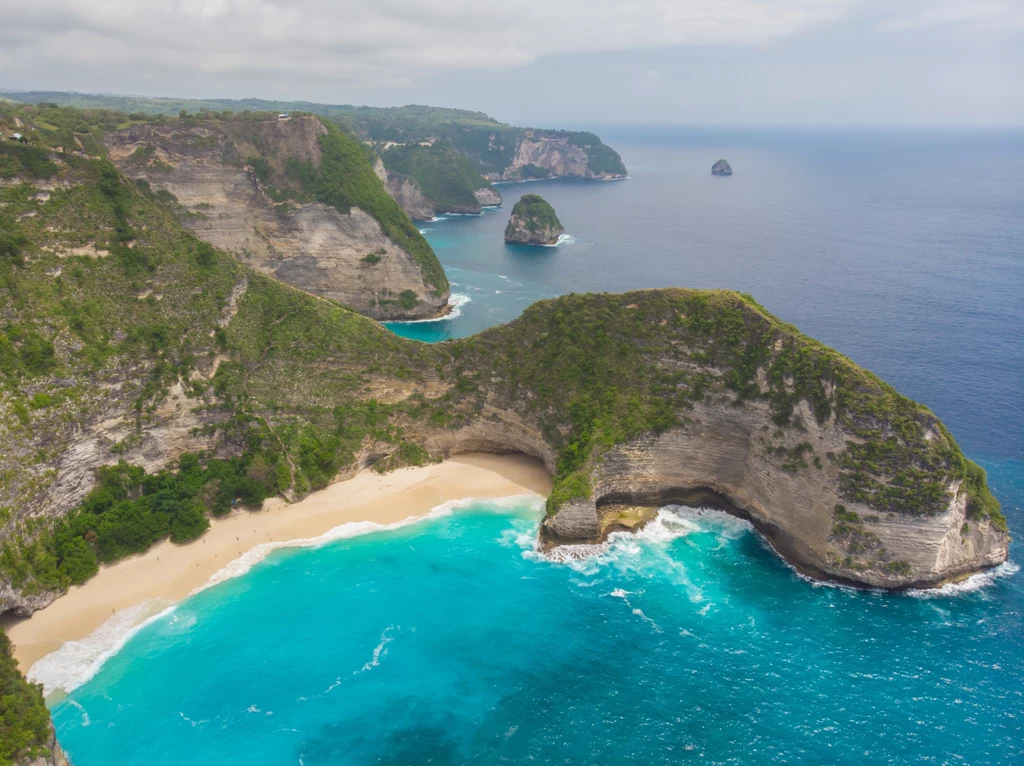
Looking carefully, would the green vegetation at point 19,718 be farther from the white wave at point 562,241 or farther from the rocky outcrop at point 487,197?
the rocky outcrop at point 487,197

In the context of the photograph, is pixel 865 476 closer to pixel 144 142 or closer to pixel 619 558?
pixel 619 558

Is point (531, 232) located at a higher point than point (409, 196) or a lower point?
lower

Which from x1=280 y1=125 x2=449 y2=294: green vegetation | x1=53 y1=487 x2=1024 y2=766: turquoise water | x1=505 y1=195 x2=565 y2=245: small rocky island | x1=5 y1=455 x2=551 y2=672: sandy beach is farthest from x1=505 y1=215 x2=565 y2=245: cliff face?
x1=53 y1=487 x2=1024 y2=766: turquoise water

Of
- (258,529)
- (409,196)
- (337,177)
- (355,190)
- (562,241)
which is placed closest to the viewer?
(258,529)

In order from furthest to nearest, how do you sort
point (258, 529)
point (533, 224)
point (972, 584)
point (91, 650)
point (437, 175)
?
1. point (437, 175)
2. point (533, 224)
3. point (258, 529)
4. point (972, 584)
5. point (91, 650)

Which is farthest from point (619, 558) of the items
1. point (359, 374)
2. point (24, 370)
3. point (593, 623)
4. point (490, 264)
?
point (490, 264)

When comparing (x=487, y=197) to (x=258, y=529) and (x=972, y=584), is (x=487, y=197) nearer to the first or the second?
(x=258, y=529)

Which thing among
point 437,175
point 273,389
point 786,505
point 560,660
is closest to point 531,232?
point 437,175

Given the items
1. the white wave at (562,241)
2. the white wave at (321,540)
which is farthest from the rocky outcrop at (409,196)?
the white wave at (321,540)
